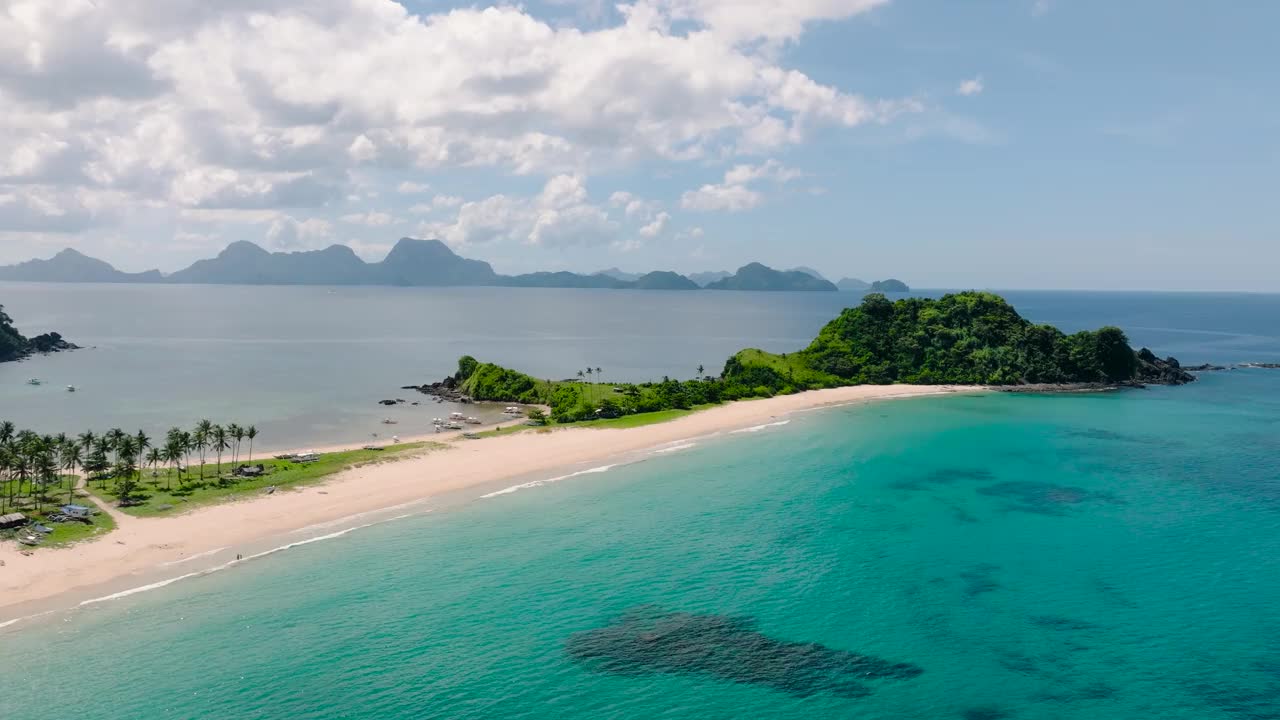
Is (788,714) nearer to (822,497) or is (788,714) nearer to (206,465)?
(822,497)

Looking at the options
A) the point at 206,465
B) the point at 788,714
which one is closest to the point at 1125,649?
the point at 788,714

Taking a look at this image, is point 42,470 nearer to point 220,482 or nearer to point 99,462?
point 99,462

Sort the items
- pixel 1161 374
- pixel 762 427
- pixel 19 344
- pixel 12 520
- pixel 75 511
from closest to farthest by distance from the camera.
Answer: pixel 12 520, pixel 75 511, pixel 762 427, pixel 1161 374, pixel 19 344

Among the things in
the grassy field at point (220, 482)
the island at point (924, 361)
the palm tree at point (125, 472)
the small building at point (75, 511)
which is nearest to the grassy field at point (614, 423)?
the island at point (924, 361)

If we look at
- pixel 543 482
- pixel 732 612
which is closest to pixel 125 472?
pixel 543 482

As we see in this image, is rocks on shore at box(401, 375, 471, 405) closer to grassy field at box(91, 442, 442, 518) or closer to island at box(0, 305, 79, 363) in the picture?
grassy field at box(91, 442, 442, 518)

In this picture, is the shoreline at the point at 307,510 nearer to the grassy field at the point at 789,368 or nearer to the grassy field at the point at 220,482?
→ the grassy field at the point at 220,482
